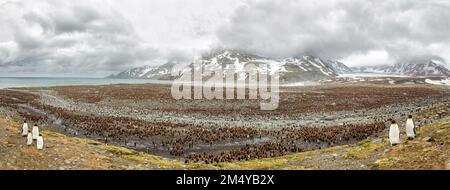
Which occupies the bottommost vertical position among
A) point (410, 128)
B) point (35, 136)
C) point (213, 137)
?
point (213, 137)

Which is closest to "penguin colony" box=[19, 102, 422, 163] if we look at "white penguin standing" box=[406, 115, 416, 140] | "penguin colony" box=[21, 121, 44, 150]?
"white penguin standing" box=[406, 115, 416, 140]

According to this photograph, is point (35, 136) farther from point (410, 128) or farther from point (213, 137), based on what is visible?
point (410, 128)

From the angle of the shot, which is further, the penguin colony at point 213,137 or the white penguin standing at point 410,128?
the penguin colony at point 213,137

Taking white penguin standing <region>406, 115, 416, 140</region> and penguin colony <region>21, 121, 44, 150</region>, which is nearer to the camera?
penguin colony <region>21, 121, 44, 150</region>

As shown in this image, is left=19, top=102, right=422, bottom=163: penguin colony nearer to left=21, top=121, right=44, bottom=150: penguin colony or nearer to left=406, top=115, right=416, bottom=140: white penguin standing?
left=406, top=115, right=416, bottom=140: white penguin standing

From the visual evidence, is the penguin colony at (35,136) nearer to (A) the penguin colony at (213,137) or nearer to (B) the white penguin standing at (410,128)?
(A) the penguin colony at (213,137)

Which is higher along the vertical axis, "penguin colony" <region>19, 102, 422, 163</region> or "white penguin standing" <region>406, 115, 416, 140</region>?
"white penguin standing" <region>406, 115, 416, 140</region>

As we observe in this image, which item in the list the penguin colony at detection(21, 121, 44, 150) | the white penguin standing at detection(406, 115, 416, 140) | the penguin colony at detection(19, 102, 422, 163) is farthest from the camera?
the penguin colony at detection(19, 102, 422, 163)

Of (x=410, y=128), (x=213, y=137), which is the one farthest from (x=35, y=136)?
(x=410, y=128)

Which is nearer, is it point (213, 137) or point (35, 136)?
point (35, 136)

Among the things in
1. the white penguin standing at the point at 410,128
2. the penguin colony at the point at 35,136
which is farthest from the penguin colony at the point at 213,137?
the penguin colony at the point at 35,136

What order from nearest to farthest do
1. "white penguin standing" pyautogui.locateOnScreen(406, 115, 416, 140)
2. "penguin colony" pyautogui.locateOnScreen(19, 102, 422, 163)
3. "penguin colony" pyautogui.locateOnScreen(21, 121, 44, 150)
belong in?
"penguin colony" pyautogui.locateOnScreen(21, 121, 44, 150), "white penguin standing" pyautogui.locateOnScreen(406, 115, 416, 140), "penguin colony" pyautogui.locateOnScreen(19, 102, 422, 163)
